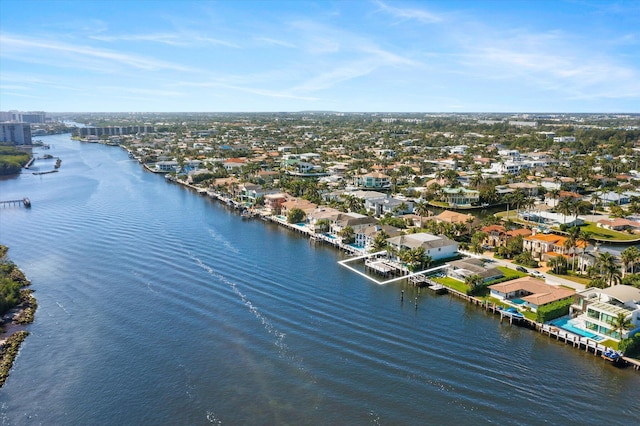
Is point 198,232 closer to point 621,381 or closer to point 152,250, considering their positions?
point 152,250

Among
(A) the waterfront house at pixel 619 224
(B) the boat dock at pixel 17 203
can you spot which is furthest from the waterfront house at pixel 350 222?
(B) the boat dock at pixel 17 203

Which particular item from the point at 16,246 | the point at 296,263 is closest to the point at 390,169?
the point at 296,263

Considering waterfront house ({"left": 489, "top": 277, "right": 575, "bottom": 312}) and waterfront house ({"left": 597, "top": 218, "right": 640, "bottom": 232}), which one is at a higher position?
waterfront house ({"left": 597, "top": 218, "right": 640, "bottom": 232})

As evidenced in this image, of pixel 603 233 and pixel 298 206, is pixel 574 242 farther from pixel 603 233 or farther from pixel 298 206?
pixel 298 206

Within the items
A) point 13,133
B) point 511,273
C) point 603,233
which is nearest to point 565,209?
point 603,233

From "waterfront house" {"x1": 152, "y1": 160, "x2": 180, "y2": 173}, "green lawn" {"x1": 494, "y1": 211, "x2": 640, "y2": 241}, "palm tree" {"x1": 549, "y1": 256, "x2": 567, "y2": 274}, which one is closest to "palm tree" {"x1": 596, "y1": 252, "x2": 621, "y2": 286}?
"palm tree" {"x1": 549, "y1": 256, "x2": 567, "y2": 274}

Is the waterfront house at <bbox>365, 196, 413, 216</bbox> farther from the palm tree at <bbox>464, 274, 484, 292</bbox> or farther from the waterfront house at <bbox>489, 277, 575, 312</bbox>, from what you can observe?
the waterfront house at <bbox>489, 277, 575, 312</bbox>
